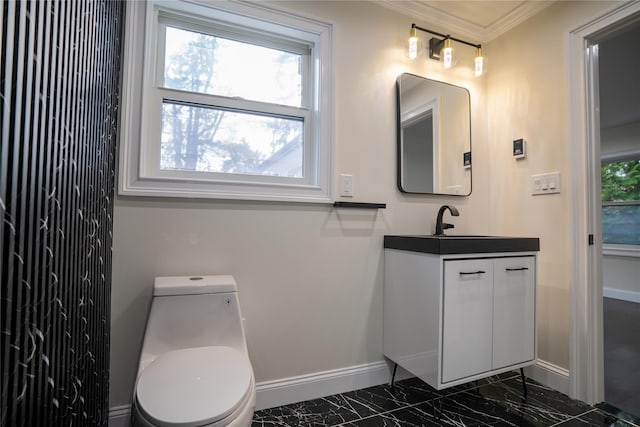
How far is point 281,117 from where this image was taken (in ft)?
5.96

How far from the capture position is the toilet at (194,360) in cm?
88

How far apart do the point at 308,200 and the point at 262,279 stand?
0.48 metres

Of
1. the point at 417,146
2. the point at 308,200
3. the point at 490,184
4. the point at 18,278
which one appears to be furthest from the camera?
the point at 490,184

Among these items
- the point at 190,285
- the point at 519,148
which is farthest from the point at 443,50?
the point at 190,285

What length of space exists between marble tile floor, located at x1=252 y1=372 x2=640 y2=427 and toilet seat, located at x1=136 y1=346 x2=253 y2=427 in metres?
0.55

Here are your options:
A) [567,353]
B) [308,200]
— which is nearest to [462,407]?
[567,353]

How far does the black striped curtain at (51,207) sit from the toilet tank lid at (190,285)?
0.81 feet

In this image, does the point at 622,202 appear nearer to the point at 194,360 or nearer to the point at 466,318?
the point at 466,318

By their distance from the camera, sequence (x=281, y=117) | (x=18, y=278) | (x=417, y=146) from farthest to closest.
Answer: (x=417, y=146)
(x=281, y=117)
(x=18, y=278)

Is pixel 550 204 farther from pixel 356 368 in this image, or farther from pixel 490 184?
pixel 356 368

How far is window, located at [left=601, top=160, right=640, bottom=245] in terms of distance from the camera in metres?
4.25

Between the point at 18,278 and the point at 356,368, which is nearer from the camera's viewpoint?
the point at 18,278

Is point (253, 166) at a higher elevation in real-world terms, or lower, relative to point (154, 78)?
lower

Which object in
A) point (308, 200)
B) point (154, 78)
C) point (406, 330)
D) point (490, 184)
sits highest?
point (154, 78)
